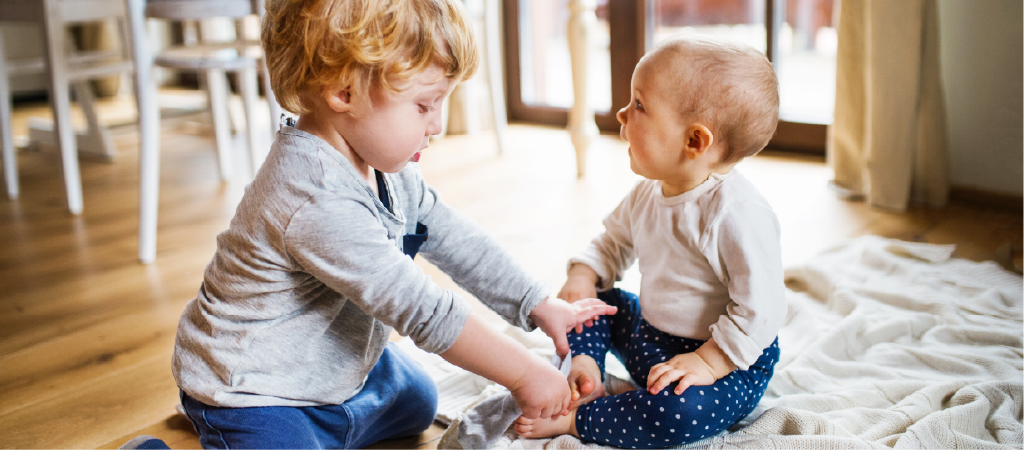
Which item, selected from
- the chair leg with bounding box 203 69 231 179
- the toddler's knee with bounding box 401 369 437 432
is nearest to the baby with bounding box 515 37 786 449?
the toddler's knee with bounding box 401 369 437 432

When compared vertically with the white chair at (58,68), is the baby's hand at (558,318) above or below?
below

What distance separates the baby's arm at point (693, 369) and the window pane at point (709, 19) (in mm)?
1572

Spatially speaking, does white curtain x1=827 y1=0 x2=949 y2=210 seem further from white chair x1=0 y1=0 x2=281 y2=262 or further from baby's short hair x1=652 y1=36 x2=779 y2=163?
white chair x1=0 y1=0 x2=281 y2=262

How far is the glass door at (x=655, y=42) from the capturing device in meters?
2.07

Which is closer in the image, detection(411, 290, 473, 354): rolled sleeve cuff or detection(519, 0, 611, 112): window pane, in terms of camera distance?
detection(411, 290, 473, 354): rolled sleeve cuff

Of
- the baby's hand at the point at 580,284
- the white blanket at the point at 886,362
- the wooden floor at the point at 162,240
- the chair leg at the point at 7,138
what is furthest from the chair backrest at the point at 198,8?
the baby's hand at the point at 580,284

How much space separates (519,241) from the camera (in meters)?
1.52

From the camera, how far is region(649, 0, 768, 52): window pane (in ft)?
7.22

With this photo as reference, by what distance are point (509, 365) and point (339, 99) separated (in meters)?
0.28

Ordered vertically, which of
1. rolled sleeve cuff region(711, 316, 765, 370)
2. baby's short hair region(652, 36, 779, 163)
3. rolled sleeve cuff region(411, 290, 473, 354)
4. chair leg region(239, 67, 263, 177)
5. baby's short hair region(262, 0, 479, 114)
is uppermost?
baby's short hair region(262, 0, 479, 114)

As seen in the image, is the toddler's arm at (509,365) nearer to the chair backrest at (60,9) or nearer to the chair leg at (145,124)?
the chair leg at (145,124)

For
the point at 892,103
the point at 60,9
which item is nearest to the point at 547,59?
the point at 892,103

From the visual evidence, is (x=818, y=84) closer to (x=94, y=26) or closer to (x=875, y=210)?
(x=875, y=210)

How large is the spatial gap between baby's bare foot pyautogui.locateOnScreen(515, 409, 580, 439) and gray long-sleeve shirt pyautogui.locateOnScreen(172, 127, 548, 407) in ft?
0.34
